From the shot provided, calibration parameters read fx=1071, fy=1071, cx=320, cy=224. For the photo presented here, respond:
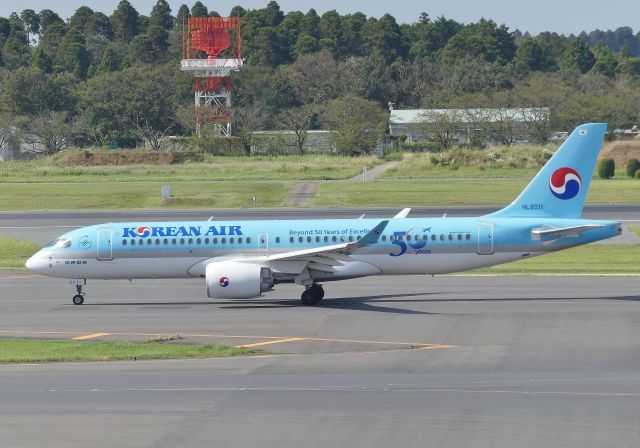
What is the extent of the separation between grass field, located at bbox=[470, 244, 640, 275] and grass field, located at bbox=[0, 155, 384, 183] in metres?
41.2

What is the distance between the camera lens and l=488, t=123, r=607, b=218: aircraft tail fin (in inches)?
Result: 1527

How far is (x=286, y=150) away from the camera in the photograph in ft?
435

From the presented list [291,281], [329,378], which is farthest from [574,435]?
[291,281]

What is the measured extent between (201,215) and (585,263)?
29384 mm

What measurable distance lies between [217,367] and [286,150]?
10669cm

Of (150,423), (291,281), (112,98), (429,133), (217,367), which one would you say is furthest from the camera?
(112,98)

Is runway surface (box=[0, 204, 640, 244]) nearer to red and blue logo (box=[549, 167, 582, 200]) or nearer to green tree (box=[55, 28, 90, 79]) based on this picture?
red and blue logo (box=[549, 167, 582, 200])

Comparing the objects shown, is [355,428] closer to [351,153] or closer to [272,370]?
[272,370]

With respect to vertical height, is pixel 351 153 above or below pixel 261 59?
below

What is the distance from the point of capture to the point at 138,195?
271 ft

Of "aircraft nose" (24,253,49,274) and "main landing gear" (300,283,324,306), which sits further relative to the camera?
"aircraft nose" (24,253,49,274)

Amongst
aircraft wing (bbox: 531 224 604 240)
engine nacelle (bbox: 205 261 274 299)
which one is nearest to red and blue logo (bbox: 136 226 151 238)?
engine nacelle (bbox: 205 261 274 299)

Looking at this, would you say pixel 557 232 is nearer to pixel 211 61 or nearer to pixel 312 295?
pixel 312 295

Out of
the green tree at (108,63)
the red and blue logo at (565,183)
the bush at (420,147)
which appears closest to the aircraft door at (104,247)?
the red and blue logo at (565,183)
